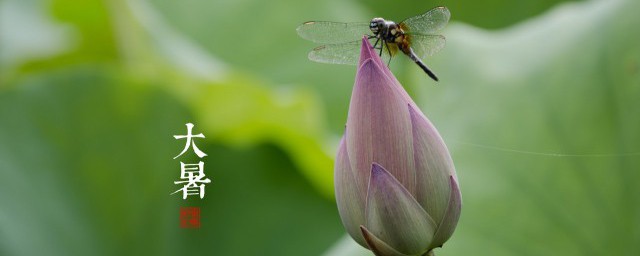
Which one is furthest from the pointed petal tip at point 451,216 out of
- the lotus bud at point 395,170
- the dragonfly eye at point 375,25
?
the dragonfly eye at point 375,25

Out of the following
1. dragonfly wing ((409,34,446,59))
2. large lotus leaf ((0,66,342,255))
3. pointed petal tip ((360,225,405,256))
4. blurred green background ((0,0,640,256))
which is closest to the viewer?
pointed petal tip ((360,225,405,256))

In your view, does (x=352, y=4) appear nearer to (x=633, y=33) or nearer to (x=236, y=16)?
(x=236, y=16)

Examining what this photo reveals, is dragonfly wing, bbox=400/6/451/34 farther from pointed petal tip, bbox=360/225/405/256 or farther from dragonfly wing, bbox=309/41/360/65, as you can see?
pointed petal tip, bbox=360/225/405/256

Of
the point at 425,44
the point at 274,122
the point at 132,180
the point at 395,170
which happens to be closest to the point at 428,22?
the point at 425,44

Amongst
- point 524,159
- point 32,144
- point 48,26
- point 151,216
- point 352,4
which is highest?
point 48,26

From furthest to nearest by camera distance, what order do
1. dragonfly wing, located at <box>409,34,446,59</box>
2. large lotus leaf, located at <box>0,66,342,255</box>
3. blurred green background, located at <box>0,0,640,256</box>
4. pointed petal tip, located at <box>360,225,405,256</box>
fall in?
1. large lotus leaf, located at <box>0,66,342,255</box>
2. blurred green background, located at <box>0,0,640,256</box>
3. dragonfly wing, located at <box>409,34,446,59</box>
4. pointed petal tip, located at <box>360,225,405,256</box>

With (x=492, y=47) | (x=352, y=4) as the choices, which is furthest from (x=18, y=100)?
(x=492, y=47)

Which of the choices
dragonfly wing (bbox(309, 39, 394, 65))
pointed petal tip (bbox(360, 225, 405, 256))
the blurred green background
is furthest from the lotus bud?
the blurred green background

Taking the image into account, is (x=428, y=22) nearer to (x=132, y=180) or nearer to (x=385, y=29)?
(x=385, y=29)
